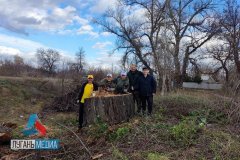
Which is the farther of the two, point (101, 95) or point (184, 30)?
point (184, 30)

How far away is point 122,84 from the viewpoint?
1038cm

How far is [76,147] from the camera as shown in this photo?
7.12 m

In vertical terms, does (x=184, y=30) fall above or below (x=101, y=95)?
above

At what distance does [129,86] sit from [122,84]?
389 mm

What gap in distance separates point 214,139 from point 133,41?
1251 inches

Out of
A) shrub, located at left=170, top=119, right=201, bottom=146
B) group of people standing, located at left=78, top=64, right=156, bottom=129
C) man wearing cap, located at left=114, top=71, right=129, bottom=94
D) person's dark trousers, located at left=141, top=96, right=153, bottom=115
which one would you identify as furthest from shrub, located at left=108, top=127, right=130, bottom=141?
person's dark trousers, located at left=141, top=96, right=153, bottom=115

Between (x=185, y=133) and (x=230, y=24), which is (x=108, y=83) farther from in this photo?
(x=230, y=24)

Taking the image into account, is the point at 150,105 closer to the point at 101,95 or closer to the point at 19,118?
the point at 101,95

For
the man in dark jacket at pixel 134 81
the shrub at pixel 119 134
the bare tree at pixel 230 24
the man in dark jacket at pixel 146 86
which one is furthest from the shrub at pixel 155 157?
the bare tree at pixel 230 24

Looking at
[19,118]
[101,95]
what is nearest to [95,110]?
[101,95]

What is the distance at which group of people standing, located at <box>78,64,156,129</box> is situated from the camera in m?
10.3

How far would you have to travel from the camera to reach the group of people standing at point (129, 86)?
33.9ft

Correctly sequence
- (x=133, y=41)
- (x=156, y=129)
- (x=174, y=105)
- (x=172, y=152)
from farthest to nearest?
(x=133, y=41) → (x=174, y=105) → (x=156, y=129) → (x=172, y=152)

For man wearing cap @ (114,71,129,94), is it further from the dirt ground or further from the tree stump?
the dirt ground
